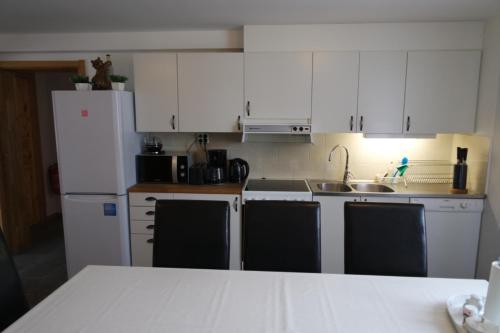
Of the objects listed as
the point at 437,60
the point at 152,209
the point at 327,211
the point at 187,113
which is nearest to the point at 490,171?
the point at 437,60

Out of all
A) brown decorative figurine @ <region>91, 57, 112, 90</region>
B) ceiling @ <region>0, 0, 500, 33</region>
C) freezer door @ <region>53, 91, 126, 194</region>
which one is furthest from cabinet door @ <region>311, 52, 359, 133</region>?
brown decorative figurine @ <region>91, 57, 112, 90</region>

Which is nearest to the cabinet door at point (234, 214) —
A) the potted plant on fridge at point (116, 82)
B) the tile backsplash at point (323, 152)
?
the tile backsplash at point (323, 152)

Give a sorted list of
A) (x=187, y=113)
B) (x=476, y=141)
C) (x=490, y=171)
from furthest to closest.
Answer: (x=187, y=113)
(x=476, y=141)
(x=490, y=171)

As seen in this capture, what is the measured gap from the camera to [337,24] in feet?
8.60

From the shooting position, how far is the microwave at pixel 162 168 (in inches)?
112

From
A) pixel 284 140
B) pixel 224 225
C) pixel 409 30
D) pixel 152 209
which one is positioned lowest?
pixel 152 209

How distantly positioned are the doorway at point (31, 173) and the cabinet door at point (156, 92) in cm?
76

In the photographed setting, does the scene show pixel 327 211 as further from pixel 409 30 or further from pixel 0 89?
pixel 0 89

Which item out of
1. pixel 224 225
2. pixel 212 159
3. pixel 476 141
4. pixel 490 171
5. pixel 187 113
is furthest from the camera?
pixel 212 159

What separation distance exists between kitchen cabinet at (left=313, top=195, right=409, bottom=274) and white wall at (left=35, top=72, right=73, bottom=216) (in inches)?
156

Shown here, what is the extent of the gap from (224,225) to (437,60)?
2288mm

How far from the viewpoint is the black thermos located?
8.48 ft

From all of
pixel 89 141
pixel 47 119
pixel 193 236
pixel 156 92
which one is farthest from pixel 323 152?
pixel 47 119

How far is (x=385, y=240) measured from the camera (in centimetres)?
159
